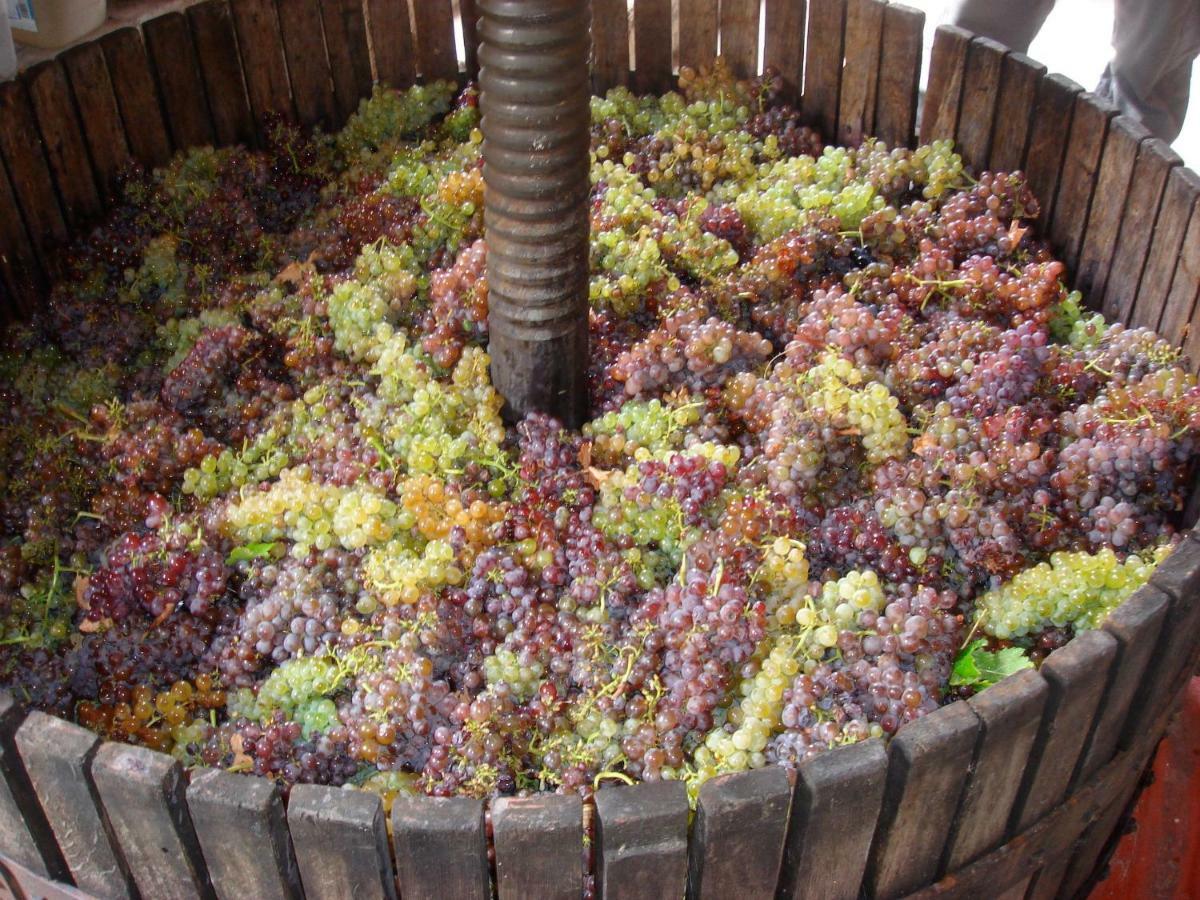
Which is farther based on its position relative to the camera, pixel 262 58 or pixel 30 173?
pixel 262 58

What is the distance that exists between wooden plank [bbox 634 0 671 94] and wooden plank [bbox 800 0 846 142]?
1.05ft

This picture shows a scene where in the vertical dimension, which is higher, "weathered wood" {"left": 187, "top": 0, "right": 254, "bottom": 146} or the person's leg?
"weathered wood" {"left": 187, "top": 0, "right": 254, "bottom": 146}

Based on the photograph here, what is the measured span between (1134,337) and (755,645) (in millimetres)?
875

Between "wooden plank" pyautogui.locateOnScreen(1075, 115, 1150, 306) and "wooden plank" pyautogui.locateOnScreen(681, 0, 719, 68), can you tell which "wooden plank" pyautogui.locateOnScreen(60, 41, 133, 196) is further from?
"wooden plank" pyautogui.locateOnScreen(1075, 115, 1150, 306)

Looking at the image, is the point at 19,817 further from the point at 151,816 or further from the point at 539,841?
the point at 539,841

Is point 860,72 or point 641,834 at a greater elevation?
point 860,72

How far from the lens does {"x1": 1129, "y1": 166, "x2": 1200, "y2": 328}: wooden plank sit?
1811 mm

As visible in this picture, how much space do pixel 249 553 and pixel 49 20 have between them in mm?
3157

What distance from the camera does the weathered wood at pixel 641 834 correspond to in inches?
41.1

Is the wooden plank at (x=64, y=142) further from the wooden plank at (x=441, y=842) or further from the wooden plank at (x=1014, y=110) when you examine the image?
the wooden plank at (x=1014, y=110)

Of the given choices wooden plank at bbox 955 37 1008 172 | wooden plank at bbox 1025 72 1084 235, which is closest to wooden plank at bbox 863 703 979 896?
wooden plank at bbox 1025 72 1084 235

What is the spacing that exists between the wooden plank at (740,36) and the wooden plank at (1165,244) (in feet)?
3.13

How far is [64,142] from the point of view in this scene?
2127 mm

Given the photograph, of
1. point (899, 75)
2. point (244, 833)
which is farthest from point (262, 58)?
point (244, 833)
